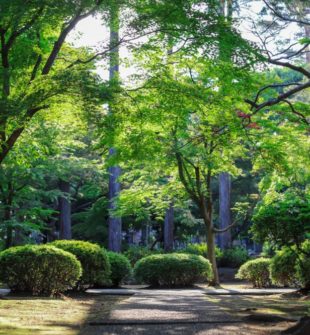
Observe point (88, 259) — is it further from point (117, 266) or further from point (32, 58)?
point (32, 58)

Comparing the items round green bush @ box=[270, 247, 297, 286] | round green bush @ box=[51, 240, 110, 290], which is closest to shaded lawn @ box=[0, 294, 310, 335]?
round green bush @ box=[51, 240, 110, 290]

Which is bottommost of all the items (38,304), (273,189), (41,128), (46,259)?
(38,304)

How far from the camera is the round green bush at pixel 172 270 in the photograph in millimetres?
17656

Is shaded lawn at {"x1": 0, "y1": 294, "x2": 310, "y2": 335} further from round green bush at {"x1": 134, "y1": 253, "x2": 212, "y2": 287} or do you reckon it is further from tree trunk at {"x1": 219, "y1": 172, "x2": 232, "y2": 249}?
tree trunk at {"x1": 219, "y1": 172, "x2": 232, "y2": 249}

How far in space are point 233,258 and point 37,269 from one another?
712 inches

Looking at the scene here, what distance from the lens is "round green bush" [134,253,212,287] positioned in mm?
17656

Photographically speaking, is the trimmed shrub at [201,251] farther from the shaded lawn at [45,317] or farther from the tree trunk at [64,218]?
the shaded lawn at [45,317]

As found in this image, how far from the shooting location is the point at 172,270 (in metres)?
17.7

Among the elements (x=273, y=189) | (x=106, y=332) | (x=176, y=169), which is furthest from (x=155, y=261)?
(x=106, y=332)

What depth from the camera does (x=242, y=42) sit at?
827 cm

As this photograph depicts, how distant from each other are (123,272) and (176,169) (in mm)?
4358

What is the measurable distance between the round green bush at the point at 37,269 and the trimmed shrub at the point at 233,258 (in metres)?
17.4

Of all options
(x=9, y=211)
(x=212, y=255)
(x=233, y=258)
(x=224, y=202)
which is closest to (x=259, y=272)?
(x=212, y=255)

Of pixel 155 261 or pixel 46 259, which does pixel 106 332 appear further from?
pixel 155 261
